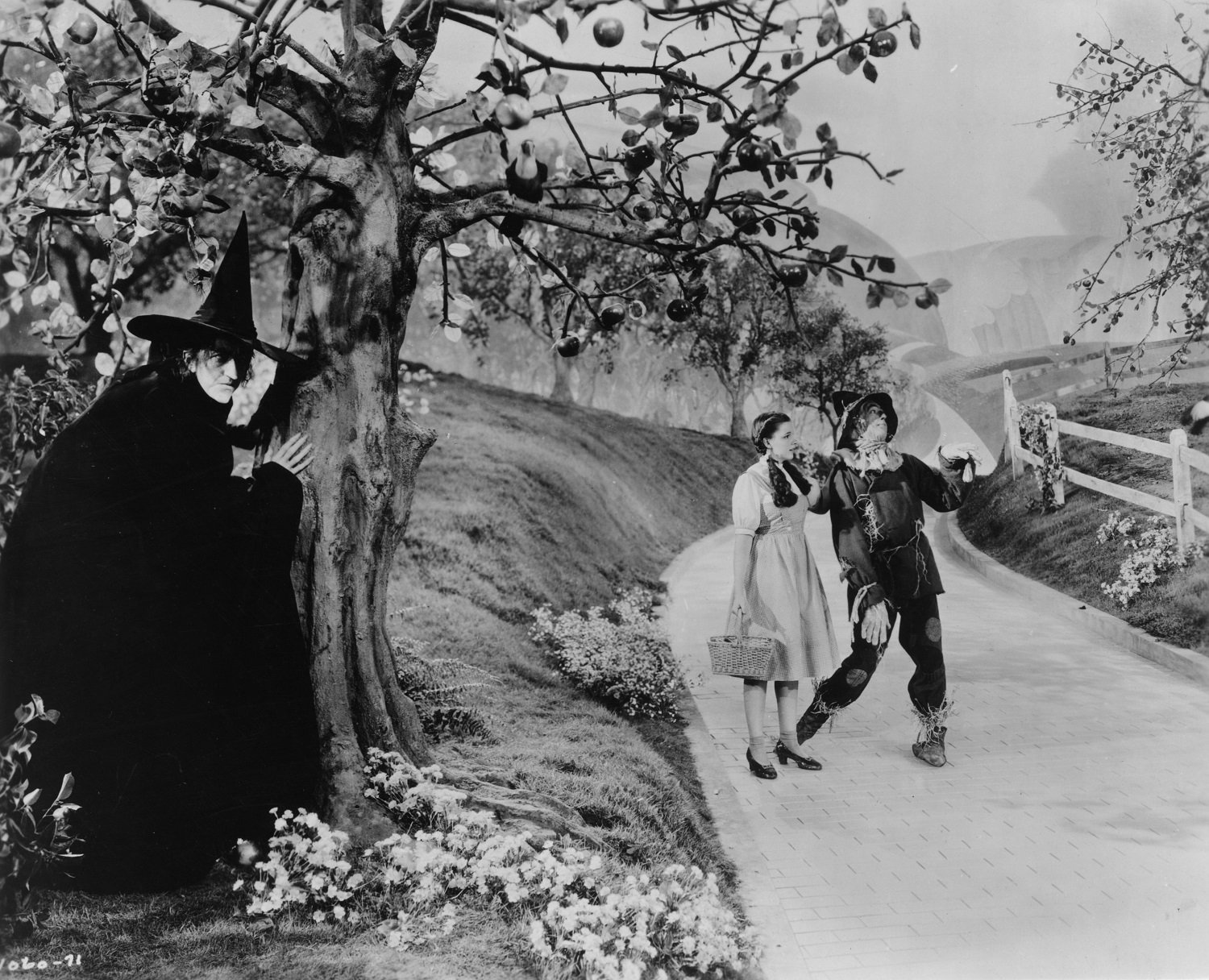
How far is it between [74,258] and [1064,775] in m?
4.55

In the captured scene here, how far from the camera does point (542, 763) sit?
414 cm

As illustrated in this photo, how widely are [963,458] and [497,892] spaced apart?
2.45 meters

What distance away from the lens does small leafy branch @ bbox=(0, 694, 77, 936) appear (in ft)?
11.5

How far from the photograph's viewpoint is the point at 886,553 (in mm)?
4230

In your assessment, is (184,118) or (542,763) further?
(542,763)

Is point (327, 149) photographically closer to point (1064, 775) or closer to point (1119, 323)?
point (1119, 323)

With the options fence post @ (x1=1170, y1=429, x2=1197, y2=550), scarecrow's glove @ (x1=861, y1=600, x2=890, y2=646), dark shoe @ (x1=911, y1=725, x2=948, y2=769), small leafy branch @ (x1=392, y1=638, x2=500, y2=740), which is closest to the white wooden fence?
fence post @ (x1=1170, y1=429, x2=1197, y2=550)

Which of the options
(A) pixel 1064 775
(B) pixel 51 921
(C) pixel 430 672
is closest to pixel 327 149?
(C) pixel 430 672

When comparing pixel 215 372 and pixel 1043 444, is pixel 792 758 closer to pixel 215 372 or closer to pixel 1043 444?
pixel 1043 444

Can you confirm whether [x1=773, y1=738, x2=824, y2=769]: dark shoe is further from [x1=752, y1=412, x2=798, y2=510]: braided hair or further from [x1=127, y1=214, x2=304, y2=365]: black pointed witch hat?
[x1=127, y1=214, x2=304, y2=365]: black pointed witch hat

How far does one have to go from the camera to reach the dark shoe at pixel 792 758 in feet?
13.5

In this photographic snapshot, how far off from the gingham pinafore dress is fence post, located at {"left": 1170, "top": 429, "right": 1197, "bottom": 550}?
1489 mm

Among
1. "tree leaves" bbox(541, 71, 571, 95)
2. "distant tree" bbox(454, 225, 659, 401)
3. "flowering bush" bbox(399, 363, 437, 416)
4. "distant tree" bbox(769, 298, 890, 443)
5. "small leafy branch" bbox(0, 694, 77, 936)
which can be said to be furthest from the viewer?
"flowering bush" bbox(399, 363, 437, 416)

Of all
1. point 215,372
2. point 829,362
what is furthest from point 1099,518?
point 215,372
